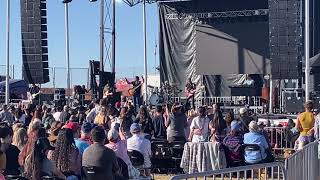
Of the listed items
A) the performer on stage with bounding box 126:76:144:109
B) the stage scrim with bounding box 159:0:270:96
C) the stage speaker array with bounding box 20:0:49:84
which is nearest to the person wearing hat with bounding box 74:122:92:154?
the stage speaker array with bounding box 20:0:49:84

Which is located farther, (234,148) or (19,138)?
(234,148)

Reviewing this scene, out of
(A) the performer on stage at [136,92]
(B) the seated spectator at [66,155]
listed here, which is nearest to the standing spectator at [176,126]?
(B) the seated spectator at [66,155]

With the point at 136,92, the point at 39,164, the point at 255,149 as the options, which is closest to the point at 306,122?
the point at 255,149

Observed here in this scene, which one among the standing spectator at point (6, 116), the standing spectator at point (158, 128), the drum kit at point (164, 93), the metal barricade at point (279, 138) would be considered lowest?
the metal barricade at point (279, 138)

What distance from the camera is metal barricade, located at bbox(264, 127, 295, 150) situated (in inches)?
642

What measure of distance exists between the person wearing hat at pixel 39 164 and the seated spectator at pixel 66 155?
40 centimetres

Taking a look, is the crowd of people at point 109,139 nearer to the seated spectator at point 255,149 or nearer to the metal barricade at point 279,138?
the seated spectator at point 255,149

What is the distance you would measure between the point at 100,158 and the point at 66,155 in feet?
2.30

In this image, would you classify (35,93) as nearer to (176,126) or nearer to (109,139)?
(176,126)

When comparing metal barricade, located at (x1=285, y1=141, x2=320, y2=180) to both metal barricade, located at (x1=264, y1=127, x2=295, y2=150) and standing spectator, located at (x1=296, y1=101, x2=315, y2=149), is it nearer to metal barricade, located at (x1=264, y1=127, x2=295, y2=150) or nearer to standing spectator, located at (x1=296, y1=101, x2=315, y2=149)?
standing spectator, located at (x1=296, y1=101, x2=315, y2=149)

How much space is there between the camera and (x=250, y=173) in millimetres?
6922

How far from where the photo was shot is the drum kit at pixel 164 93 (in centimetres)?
2742

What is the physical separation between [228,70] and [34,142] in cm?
2274

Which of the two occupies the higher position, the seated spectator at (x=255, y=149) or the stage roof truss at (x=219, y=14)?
the stage roof truss at (x=219, y=14)
